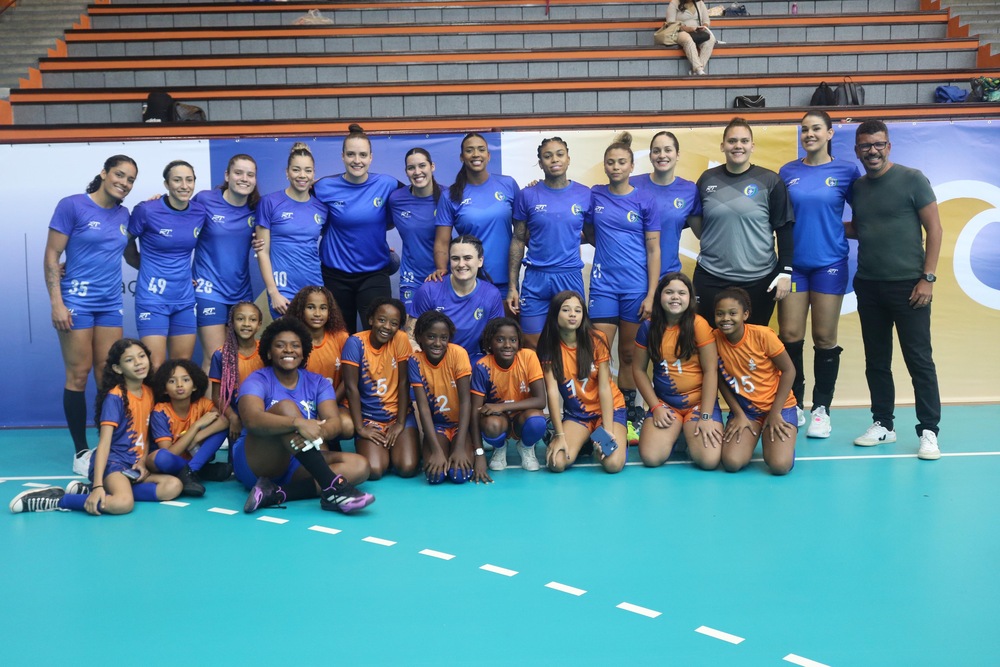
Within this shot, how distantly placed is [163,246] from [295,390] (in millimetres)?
1563

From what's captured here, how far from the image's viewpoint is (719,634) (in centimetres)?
305

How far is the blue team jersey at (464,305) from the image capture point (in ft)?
18.3

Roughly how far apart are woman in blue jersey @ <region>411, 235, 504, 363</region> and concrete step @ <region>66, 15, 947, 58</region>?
6.29m

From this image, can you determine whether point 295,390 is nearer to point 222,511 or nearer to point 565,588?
point 222,511

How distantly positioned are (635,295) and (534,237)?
0.75 m

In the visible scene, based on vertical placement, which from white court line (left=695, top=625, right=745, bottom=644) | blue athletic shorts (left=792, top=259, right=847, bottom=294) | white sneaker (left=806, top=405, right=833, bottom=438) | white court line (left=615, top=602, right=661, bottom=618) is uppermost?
blue athletic shorts (left=792, top=259, right=847, bottom=294)

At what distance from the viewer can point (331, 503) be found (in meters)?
4.57

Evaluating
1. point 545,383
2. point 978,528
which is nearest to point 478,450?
point 545,383

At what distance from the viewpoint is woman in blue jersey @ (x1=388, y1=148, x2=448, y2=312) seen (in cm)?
575

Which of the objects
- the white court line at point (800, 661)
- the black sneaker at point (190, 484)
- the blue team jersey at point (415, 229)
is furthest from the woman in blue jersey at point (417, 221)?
the white court line at point (800, 661)

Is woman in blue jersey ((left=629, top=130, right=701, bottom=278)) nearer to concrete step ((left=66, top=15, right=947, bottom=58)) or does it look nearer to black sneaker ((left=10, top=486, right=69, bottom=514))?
black sneaker ((left=10, top=486, right=69, bottom=514))

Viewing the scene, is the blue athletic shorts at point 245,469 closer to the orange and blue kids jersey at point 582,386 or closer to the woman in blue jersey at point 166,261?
the woman in blue jersey at point 166,261

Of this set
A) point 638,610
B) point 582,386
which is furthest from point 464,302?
point 638,610

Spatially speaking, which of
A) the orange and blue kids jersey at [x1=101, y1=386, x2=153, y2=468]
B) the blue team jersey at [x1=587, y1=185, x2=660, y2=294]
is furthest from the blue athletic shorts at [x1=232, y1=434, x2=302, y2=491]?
the blue team jersey at [x1=587, y1=185, x2=660, y2=294]
